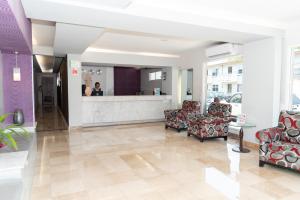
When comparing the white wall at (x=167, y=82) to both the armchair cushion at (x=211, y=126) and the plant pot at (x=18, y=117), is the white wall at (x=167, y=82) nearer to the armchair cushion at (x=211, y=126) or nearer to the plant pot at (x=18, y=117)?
the armchair cushion at (x=211, y=126)

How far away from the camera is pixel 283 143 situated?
11.2 feet

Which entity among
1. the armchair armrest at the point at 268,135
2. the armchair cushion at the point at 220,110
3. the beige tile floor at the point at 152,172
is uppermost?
the armchair cushion at the point at 220,110

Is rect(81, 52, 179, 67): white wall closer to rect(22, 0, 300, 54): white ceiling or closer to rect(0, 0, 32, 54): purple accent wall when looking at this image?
rect(22, 0, 300, 54): white ceiling

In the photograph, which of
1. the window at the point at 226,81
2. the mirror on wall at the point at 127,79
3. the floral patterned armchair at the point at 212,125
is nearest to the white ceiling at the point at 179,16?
the window at the point at 226,81

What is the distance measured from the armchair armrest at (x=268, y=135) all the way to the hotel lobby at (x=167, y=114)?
0.02 meters

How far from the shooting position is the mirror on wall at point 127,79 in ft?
29.5

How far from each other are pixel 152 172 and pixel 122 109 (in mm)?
4317

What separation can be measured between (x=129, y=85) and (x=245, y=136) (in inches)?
278

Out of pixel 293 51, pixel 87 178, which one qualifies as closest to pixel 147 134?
pixel 87 178

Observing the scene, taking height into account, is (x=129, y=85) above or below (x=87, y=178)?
above

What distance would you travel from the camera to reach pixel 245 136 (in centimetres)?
494

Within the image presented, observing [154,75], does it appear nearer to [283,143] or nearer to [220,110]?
[220,110]

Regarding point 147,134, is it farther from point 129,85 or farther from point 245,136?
point 129,85

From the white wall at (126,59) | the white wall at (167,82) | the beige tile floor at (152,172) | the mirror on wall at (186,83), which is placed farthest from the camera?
the white wall at (167,82)
